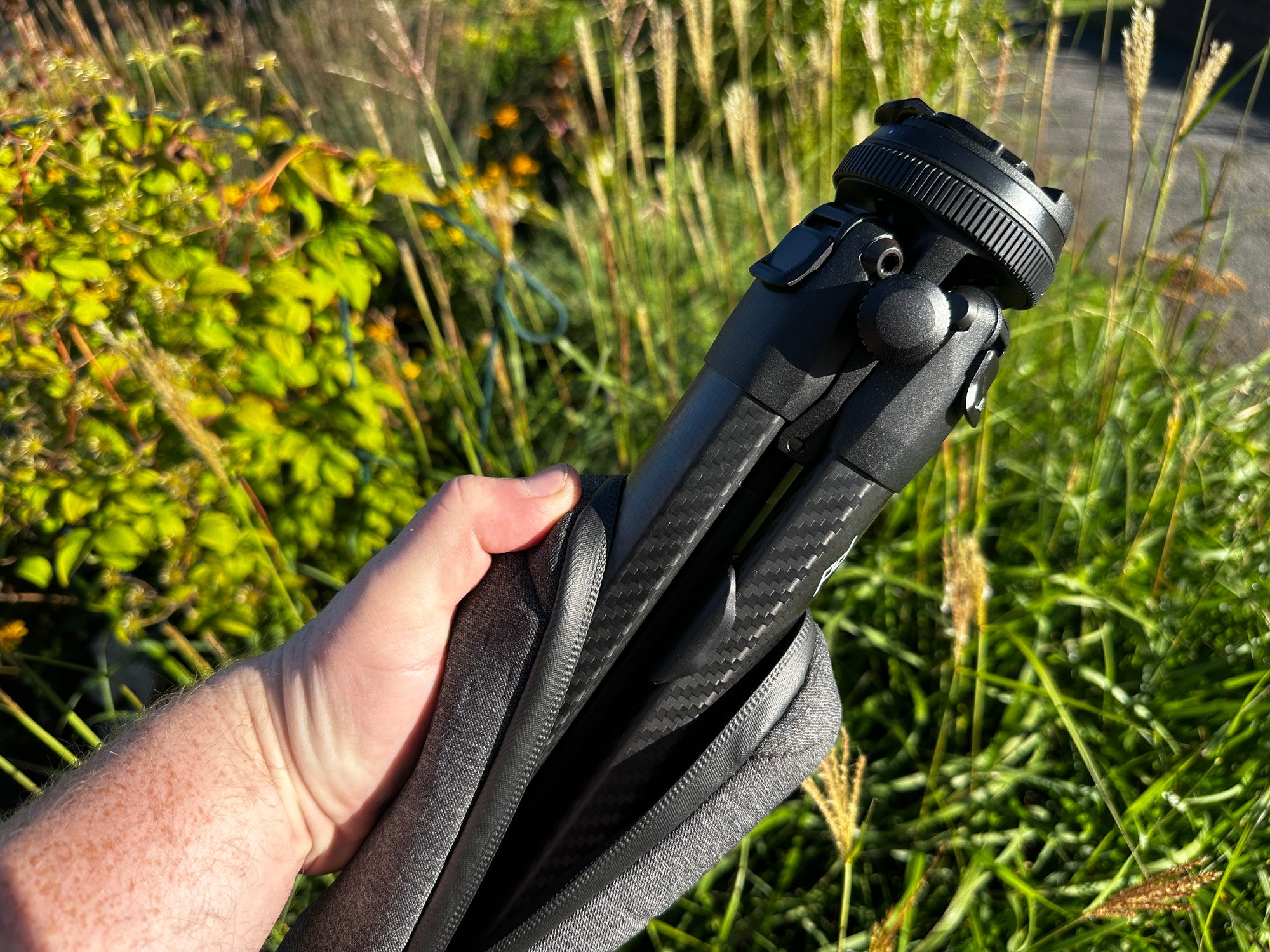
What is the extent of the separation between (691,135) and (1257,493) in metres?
3.36

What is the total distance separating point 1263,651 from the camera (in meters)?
1.51

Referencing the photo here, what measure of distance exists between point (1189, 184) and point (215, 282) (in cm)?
308

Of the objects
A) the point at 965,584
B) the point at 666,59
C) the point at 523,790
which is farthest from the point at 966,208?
the point at 666,59

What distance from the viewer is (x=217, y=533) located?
163 centimetres

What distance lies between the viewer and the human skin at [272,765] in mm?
1076

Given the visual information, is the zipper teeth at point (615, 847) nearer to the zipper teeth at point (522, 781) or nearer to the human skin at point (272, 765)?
the zipper teeth at point (522, 781)

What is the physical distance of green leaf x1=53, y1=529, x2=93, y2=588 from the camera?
1501mm

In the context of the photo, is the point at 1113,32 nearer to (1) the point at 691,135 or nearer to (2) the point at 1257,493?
(1) the point at 691,135

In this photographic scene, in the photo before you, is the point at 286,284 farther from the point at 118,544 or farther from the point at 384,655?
the point at 384,655

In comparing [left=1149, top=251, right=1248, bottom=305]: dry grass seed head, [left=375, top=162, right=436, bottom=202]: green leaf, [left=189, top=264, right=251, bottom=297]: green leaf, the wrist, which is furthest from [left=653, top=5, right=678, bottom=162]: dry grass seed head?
the wrist

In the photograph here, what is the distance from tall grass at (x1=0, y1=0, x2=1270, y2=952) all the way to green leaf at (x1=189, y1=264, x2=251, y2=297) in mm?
329

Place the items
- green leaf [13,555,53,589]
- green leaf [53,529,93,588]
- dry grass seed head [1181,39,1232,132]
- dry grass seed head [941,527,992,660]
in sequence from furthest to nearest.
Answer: green leaf [13,555,53,589] < green leaf [53,529,93,588] < dry grass seed head [1181,39,1232,132] < dry grass seed head [941,527,992,660]

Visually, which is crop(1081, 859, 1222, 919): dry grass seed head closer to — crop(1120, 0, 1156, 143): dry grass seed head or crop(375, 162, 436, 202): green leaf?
crop(1120, 0, 1156, 143): dry grass seed head

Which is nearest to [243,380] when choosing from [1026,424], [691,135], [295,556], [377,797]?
[295,556]
